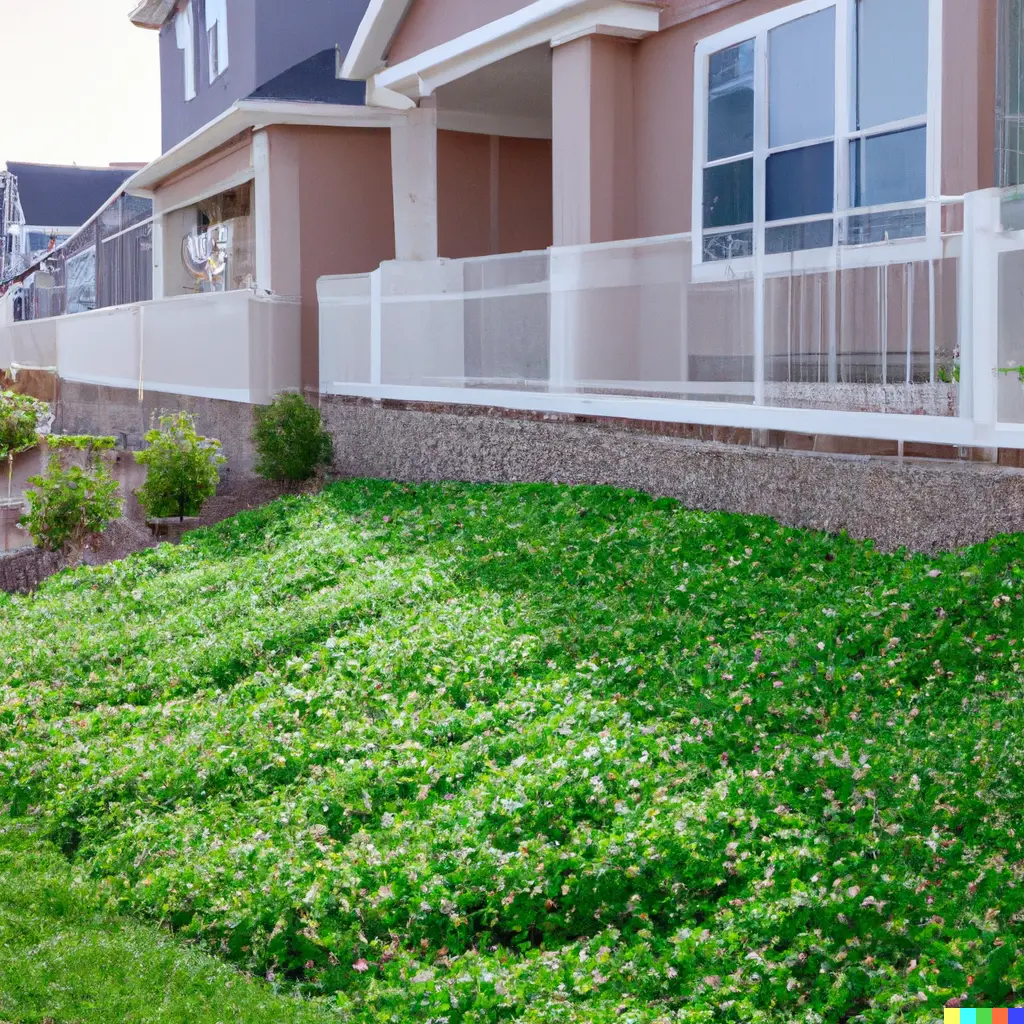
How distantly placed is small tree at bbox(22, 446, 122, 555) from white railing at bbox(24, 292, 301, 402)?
2858 millimetres

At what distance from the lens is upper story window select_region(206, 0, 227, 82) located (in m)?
20.3

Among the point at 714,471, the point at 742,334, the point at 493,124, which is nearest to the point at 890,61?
the point at 742,334

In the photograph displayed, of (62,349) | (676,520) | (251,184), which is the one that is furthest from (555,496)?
(62,349)

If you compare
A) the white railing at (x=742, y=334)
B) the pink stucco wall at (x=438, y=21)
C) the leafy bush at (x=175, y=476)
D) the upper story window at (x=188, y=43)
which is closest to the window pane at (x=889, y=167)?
the white railing at (x=742, y=334)

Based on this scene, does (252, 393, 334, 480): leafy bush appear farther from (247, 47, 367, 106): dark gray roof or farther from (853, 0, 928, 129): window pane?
(853, 0, 928, 129): window pane

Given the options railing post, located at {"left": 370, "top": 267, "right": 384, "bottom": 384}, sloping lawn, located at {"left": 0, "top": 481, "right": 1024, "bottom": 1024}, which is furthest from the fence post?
railing post, located at {"left": 370, "top": 267, "right": 384, "bottom": 384}

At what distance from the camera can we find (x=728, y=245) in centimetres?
1080

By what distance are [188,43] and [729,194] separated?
14.7 metres

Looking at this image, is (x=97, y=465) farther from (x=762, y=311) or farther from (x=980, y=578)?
(x=980, y=578)

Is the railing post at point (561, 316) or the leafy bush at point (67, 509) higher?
the railing post at point (561, 316)

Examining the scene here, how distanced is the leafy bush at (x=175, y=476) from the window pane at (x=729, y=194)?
6436mm

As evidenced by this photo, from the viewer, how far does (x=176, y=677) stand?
888 centimetres

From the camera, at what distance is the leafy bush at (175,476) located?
14.4 metres

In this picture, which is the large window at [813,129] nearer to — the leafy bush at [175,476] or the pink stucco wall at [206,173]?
the leafy bush at [175,476]
